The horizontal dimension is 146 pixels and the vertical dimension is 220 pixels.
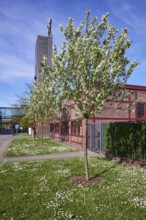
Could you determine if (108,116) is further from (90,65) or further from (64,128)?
(90,65)

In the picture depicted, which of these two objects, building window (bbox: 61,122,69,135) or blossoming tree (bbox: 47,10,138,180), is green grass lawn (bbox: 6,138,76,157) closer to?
building window (bbox: 61,122,69,135)

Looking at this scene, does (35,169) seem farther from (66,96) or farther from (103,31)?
(103,31)

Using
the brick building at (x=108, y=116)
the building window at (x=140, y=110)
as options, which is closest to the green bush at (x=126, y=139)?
the brick building at (x=108, y=116)

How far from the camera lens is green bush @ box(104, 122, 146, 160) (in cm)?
1327

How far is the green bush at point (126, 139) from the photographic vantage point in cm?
1327

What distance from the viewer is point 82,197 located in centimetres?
734

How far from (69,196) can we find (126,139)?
8390 millimetres

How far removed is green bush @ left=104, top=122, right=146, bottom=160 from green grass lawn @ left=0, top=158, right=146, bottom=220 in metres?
2.73

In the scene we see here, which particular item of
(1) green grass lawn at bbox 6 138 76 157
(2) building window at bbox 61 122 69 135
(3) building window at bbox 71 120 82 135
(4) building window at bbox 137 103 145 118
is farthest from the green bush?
(2) building window at bbox 61 122 69 135

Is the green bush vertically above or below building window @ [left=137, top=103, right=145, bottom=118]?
below

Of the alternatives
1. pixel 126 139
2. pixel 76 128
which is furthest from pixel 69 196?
pixel 76 128

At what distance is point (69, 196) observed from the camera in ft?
24.3

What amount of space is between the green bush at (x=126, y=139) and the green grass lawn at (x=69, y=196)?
2.73m

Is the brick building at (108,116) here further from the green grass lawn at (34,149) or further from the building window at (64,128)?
the green grass lawn at (34,149)
